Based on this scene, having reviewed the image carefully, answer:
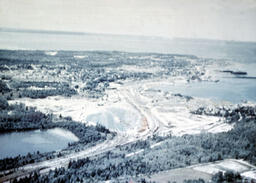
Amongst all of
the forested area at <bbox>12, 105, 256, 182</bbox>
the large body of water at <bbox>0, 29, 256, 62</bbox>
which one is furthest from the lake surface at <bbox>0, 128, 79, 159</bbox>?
the large body of water at <bbox>0, 29, 256, 62</bbox>

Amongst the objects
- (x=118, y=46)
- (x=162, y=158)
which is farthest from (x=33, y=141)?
(x=118, y=46)

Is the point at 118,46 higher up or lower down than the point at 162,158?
higher up

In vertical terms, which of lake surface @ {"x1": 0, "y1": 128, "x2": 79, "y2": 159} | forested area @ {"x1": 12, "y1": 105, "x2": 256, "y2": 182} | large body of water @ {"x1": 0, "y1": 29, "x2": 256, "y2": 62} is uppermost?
large body of water @ {"x1": 0, "y1": 29, "x2": 256, "y2": 62}

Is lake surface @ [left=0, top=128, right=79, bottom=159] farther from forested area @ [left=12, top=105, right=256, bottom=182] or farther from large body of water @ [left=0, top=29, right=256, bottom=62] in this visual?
large body of water @ [left=0, top=29, right=256, bottom=62]

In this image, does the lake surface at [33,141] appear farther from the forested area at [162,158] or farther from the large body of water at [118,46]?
the large body of water at [118,46]

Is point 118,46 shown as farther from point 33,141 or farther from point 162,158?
point 162,158

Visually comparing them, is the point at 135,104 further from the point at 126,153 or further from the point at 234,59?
the point at 234,59

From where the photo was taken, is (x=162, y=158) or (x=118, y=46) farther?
(x=118, y=46)

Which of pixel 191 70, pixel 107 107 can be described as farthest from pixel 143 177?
pixel 191 70

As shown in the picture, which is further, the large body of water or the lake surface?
the large body of water
